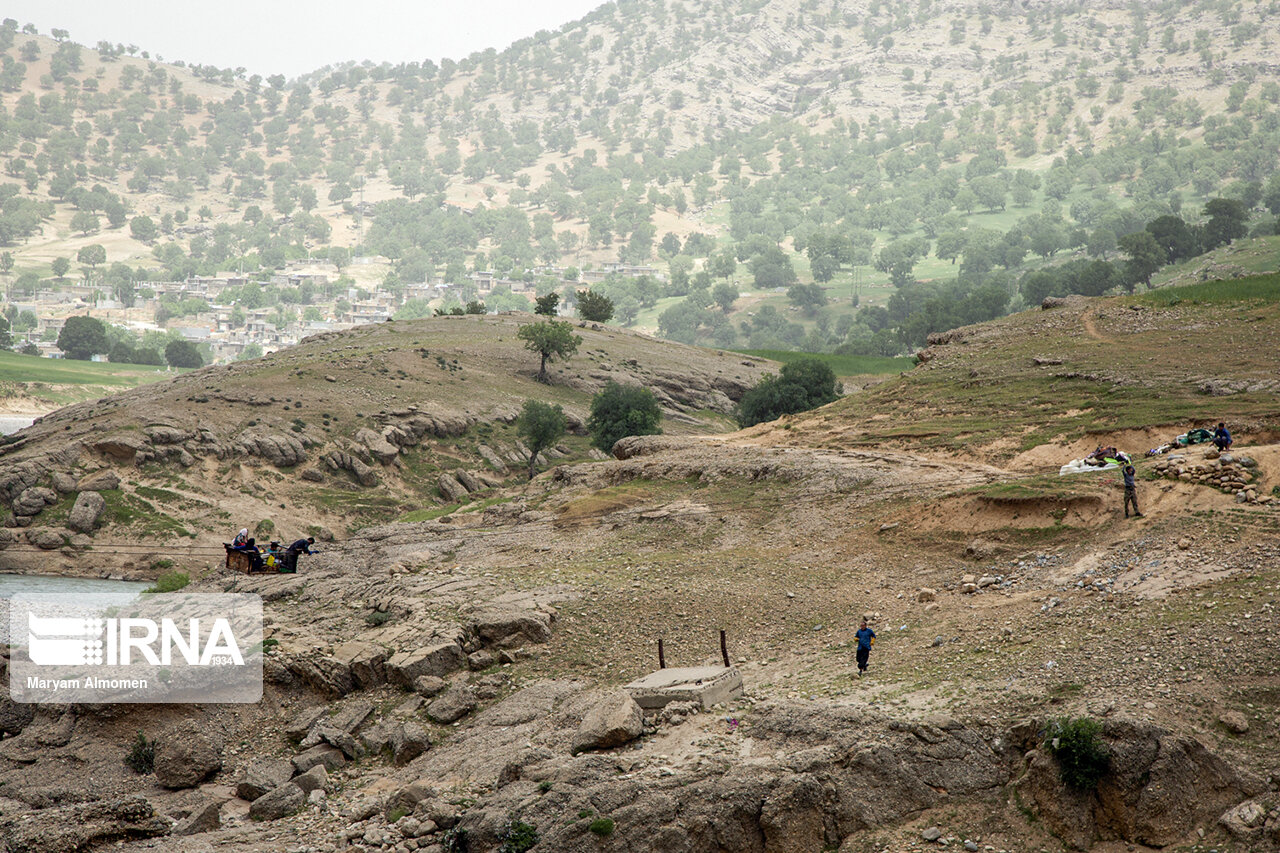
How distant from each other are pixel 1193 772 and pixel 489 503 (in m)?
38.2

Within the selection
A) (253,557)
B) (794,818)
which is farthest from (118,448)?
(794,818)

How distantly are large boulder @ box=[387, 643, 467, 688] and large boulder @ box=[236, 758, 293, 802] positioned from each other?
149 inches

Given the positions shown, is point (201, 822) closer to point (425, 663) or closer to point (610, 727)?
point (425, 663)

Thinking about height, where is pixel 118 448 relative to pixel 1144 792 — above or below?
above

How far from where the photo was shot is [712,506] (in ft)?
134

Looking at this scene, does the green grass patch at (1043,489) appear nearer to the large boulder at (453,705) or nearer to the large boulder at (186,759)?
the large boulder at (453,705)

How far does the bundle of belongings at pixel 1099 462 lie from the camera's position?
34.2 metres

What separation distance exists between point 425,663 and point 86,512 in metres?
43.2

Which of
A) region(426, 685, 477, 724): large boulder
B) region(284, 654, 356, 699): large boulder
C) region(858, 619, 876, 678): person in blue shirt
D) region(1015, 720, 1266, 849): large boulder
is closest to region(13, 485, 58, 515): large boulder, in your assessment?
region(284, 654, 356, 699): large boulder

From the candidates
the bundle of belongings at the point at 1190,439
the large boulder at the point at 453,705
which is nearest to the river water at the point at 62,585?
the large boulder at the point at 453,705

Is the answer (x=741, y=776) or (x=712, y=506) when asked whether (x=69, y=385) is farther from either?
(x=741, y=776)

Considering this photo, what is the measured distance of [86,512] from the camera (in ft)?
201

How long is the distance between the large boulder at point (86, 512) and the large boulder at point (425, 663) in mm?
41722

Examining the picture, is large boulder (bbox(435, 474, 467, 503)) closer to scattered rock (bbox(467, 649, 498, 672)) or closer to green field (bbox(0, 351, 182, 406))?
scattered rock (bbox(467, 649, 498, 672))
